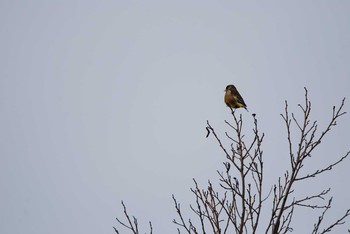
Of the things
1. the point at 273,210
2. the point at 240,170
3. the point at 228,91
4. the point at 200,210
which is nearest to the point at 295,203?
the point at 273,210

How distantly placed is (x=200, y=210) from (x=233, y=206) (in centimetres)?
33

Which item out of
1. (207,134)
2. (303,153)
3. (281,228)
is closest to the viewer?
(281,228)

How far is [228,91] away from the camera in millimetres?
6297

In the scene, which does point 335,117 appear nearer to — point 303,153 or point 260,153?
point 303,153

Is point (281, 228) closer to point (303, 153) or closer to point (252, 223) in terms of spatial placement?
point (252, 223)

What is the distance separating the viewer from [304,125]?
3457mm

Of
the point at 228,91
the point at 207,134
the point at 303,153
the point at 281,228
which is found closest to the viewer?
the point at 281,228

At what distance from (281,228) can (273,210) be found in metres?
0.15

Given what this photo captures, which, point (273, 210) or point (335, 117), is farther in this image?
point (335, 117)

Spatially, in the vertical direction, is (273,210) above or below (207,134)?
below

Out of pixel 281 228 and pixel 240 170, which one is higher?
pixel 240 170

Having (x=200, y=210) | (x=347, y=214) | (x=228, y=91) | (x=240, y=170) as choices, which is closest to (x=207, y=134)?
(x=240, y=170)

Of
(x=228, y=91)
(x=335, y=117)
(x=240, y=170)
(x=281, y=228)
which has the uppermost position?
(x=228, y=91)

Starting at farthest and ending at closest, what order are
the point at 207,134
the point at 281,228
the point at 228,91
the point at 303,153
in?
the point at 228,91, the point at 207,134, the point at 303,153, the point at 281,228
